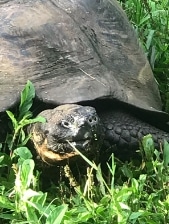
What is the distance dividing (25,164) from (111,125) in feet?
2.43

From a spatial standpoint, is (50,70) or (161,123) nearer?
(50,70)

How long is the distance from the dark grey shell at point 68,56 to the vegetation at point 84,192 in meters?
0.15

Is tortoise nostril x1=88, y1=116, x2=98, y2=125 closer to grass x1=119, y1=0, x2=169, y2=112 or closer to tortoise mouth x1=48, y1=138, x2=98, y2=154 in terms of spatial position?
tortoise mouth x1=48, y1=138, x2=98, y2=154

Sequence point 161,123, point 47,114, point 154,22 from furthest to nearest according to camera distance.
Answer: point 154,22, point 161,123, point 47,114

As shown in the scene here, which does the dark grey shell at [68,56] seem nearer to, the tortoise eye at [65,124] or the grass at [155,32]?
the tortoise eye at [65,124]

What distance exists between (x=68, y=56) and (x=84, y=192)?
2.59ft

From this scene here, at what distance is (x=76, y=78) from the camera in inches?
114

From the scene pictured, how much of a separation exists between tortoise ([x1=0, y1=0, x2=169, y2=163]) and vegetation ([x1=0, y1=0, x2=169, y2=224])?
97 millimetres

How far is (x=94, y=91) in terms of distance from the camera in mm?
2832

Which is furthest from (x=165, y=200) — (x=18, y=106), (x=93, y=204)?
(x=18, y=106)

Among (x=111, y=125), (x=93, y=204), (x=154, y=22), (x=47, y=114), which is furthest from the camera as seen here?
(x=154, y=22)

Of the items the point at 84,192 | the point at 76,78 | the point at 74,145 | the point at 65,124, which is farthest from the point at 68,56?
the point at 84,192

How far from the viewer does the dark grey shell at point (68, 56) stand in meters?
2.82

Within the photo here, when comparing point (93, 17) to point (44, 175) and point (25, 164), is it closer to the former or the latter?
point (44, 175)
